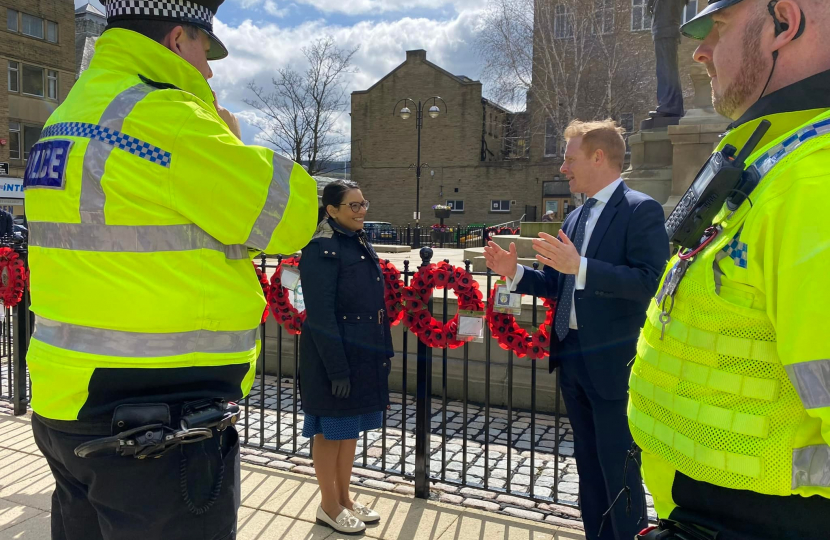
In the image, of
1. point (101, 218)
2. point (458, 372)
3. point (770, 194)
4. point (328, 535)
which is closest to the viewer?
point (770, 194)

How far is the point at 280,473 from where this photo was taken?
4.21 meters

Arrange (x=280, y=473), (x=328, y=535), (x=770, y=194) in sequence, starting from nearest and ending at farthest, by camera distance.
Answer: (x=770, y=194) < (x=328, y=535) < (x=280, y=473)

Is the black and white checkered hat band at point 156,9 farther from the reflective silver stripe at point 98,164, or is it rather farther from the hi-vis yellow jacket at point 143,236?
the reflective silver stripe at point 98,164

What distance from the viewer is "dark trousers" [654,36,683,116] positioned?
31.6ft

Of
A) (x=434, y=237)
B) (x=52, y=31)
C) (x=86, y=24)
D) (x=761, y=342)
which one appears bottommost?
(x=761, y=342)

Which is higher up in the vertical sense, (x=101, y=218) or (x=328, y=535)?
(x=101, y=218)

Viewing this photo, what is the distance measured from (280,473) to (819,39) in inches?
153

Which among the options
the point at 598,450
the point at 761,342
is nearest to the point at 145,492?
the point at 761,342

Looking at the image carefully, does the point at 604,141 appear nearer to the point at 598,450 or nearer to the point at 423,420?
the point at 598,450

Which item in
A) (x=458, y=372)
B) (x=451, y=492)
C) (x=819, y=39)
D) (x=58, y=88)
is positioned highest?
(x=58, y=88)

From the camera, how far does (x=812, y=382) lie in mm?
1148

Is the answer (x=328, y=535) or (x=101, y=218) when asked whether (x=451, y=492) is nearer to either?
(x=328, y=535)

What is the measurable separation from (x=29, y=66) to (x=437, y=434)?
3781cm

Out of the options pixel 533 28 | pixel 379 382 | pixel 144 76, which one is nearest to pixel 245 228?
pixel 144 76
